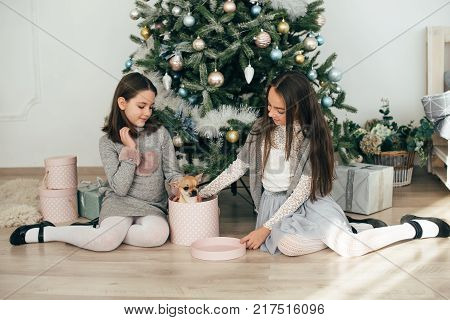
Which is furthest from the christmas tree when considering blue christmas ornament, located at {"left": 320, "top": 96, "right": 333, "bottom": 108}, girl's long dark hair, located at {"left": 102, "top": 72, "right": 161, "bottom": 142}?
girl's long dark hair, located at {"left": 102, "top": 72, "right": 161, "bottom": 142}

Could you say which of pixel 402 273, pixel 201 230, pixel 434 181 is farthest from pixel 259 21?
pixel 434 181

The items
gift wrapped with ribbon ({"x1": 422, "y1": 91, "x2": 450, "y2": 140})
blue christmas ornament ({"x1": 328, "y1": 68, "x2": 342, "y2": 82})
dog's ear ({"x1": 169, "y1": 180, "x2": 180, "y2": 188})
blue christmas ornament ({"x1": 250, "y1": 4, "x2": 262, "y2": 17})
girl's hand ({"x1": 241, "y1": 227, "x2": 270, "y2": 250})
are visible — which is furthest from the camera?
gift wrapped with ribbon ({"x1": 422, "y1": 91, "x2": 450, "y2": 140})

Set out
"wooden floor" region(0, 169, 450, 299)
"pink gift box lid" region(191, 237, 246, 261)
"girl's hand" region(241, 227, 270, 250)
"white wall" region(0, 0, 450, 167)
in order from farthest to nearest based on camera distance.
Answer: "white wall" region(0, 0, 450, 167) < "girl's hand" region(241, 227, 270, 250) < "pink gift box lid" region(191, 237, 246, 261) < "wooden floor" region(0, 169, 450, 299)

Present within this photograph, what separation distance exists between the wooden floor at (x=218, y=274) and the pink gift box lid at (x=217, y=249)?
0.03 m

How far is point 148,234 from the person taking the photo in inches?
85.8

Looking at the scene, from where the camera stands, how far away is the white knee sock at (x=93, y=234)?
7.02 ft

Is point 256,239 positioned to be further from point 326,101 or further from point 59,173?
point 59,173

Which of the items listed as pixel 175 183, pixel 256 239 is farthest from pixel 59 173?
pixel 256 239

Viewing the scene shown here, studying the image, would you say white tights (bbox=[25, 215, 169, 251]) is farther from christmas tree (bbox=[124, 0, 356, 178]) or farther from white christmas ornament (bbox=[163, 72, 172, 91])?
white christmas ornament (bbox=[163, 72, 172, 91])

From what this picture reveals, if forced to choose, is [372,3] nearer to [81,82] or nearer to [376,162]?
[376,162]

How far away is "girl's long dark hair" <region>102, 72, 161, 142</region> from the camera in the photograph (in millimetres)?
2238

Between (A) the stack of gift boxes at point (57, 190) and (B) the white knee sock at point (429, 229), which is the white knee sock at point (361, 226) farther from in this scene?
(A) the stack of gift boxes at point (57, 190)

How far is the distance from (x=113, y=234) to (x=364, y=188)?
115 centimetres

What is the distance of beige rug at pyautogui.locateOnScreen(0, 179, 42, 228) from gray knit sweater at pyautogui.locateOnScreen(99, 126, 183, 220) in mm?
479
